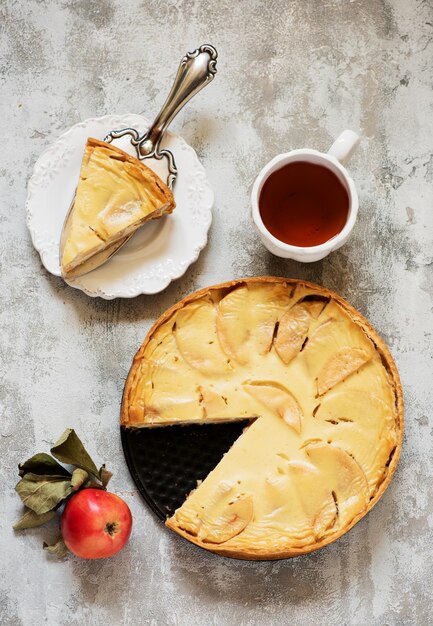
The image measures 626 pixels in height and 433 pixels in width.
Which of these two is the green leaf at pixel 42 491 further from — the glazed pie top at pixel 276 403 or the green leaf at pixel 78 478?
the glazed pie top at pixel 276 403

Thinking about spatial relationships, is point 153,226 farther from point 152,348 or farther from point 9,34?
point 9,34

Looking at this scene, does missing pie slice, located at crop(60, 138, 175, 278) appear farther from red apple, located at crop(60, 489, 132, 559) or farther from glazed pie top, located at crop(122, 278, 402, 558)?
red apple, located at crop(60, 489, 132, 559)

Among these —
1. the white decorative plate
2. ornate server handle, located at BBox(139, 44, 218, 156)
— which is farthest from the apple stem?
ornate server handle, located at BBox(139, 44, 218, 156)

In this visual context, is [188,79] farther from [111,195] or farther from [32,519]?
[32,519]

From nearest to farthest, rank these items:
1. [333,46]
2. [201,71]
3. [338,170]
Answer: [338,170] < [201,71] < [333,46]

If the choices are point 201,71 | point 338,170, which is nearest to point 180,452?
point 338,170
